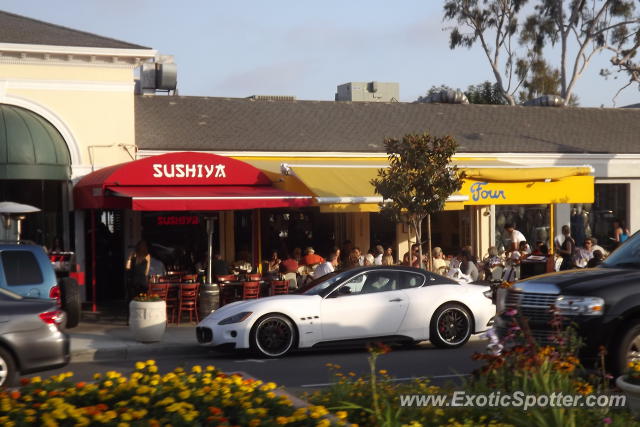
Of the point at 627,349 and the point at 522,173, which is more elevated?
the point at 522,173

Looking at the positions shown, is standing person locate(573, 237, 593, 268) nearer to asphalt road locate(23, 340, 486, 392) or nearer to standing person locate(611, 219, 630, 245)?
standing person locate(611, 219, 630, 245)

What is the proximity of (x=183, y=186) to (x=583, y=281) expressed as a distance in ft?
36.2

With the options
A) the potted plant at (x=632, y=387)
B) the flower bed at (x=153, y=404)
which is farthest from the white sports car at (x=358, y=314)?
the potted plant at (x=632, y=387)

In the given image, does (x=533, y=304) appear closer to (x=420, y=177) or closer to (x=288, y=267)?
(x=420, y=177)

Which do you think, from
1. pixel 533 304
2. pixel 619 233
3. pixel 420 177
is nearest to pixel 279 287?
pixel 420 177

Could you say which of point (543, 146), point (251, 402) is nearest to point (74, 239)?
point (543, 146)

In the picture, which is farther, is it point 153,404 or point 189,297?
point 189,297

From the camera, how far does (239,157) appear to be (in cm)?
2227

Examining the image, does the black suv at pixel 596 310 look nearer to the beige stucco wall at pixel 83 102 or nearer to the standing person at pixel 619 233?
the beige stucco wall at pixel 83 102

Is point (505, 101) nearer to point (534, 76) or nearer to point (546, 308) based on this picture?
point (534, 76)

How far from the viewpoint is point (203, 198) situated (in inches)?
683

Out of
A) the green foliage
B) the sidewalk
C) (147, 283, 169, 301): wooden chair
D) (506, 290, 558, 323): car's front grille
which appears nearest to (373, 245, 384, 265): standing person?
the green foliage

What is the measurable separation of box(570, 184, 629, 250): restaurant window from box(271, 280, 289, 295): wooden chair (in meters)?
11.5

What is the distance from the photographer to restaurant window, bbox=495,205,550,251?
24953mm
